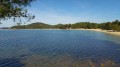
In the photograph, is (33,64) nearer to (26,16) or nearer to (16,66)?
(16,66)

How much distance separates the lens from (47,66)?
2295 centimetres

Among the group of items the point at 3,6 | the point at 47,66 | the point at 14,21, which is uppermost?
the point at 3,6

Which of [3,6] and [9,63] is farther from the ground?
[3,6]

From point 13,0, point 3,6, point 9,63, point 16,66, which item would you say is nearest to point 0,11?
point 3,6

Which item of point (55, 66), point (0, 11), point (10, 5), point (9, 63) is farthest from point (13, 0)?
point (9, 63)

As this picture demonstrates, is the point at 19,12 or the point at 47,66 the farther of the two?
the point at 47,66

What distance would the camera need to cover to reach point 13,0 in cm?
931

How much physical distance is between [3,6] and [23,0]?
3.96ft

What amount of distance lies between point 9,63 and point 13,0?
54.2ft

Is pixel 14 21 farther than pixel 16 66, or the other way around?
pixel 16 66

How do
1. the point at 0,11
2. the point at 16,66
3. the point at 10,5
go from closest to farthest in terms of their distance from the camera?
the point at 0,11 → the point at 10,5 → the point at 16,66

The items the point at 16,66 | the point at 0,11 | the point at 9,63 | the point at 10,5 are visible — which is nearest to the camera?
the point at 0,11

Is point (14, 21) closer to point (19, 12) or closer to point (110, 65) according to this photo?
point (19, 12)

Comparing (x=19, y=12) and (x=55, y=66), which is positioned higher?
(x=19, y=12)
